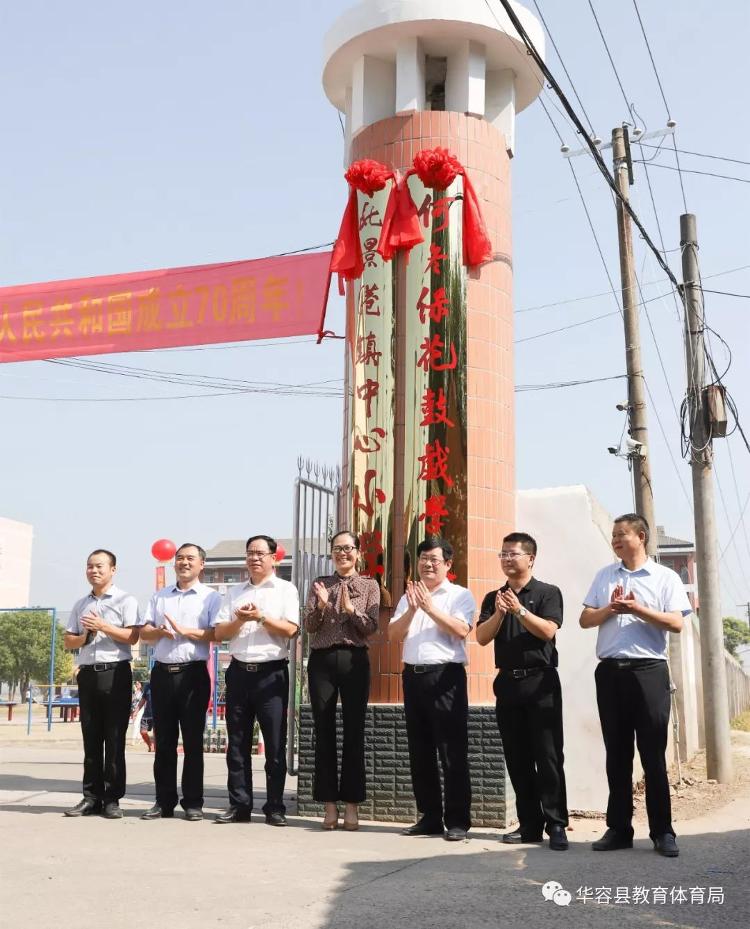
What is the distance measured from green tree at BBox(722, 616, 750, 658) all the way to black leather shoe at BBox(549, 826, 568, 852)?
53.8m

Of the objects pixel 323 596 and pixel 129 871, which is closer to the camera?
Answer: pixel 129 871

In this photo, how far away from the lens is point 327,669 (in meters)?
5.70

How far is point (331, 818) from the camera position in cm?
567

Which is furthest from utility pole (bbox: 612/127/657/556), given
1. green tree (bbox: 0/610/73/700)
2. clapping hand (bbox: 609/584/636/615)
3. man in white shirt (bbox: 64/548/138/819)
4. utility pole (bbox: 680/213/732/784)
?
green tree (bbox: 0/610/73/700)

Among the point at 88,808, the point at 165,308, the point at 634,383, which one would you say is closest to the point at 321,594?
the point at 88,808

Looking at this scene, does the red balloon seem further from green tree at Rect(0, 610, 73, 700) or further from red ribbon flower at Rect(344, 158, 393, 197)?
green tree at Rect(0, 610, 73, 700)

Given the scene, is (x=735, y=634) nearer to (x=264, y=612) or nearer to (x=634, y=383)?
(x=634, y=383)

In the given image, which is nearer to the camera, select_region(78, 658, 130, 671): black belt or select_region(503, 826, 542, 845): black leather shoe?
select_region(503, 826, 542, 845): black leather shoe

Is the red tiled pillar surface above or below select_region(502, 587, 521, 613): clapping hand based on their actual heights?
above

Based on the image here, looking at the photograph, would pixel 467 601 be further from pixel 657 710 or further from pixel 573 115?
pixel 573 115

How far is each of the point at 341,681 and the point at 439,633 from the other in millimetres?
667

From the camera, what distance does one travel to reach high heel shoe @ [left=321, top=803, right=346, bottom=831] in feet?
18.6

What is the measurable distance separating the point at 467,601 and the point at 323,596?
82 cm

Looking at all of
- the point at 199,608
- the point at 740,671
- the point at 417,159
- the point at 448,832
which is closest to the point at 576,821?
the point at 448,832
